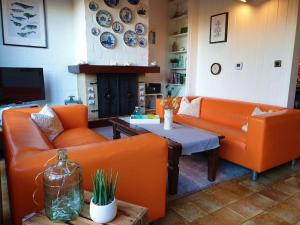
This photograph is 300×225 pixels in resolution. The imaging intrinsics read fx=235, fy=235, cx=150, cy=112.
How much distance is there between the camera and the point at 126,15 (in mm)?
4602

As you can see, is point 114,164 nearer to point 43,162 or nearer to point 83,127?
point 43,162

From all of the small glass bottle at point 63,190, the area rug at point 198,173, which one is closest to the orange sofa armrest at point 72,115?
the area rug at point 198,173

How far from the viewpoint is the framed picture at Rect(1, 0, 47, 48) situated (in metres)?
3.84

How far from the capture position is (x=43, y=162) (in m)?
1.12

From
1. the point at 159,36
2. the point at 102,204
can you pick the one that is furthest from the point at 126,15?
the point at 102,204

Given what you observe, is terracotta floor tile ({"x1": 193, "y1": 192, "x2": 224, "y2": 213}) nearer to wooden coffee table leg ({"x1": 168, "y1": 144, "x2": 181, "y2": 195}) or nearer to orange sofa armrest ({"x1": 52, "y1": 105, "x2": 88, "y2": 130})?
wooden coffee table leg ({"x1": 168, "y1": 144, "x2": 181, "y2": 195})

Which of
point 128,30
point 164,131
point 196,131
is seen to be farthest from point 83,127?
Result: point 128,30

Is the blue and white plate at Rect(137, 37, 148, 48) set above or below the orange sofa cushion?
above

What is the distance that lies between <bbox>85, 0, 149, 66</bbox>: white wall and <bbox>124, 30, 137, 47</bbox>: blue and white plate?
60 millimetres

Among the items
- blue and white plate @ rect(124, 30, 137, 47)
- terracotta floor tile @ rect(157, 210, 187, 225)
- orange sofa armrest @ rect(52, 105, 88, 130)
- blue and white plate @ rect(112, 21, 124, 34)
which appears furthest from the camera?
blue and white plate @ rect(124, 30, 137, 47)

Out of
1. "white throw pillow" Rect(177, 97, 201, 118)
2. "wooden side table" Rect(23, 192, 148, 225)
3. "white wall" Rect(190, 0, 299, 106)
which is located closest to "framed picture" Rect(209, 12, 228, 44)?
"white wall" Rect(190, 0, 299, 106)

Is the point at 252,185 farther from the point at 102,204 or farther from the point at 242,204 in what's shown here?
the point at 102,204

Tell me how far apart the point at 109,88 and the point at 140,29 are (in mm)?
1388

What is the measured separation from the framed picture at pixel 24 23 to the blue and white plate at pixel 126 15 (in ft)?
4.60
